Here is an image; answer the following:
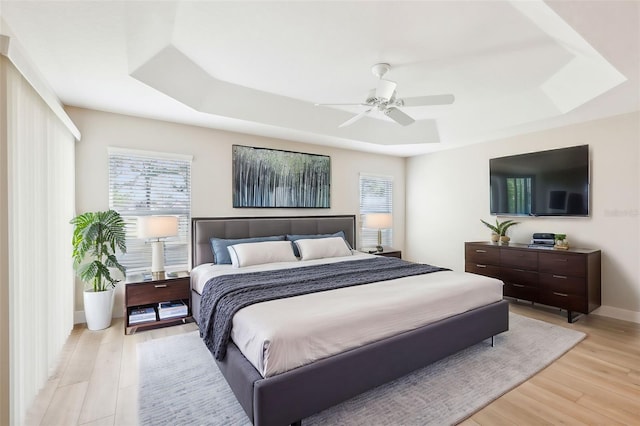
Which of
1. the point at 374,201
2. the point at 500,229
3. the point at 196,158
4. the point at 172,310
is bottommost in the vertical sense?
the point at 172,310

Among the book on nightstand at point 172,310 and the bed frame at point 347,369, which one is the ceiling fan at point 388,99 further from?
the book on nightstand at point 172,310

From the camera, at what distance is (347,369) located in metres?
1.94

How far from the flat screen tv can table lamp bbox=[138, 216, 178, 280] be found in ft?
15.5

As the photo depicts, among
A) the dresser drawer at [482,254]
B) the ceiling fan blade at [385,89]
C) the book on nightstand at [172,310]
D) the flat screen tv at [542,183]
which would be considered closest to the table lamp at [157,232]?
the book on nightstand at [172,310]

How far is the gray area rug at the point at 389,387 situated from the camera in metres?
1.95

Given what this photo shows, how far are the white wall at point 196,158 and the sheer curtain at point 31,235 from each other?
1.74 ft

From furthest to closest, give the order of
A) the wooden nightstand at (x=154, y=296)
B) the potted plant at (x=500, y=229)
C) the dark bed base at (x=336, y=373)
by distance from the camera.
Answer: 1. the potted plant at (x=500, y=229)
2. the wooden nightstand at (x=154, y=296)
3. the dark bed base at (x=336, y=373)

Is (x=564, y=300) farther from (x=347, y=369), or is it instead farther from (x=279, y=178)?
(x=279, y=178)

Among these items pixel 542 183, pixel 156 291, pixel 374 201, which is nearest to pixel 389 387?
pixel 156 291

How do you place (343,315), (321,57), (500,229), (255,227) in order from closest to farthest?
1. (343,315)
2. (321,57)
3. (255,227)
4. (500,229)

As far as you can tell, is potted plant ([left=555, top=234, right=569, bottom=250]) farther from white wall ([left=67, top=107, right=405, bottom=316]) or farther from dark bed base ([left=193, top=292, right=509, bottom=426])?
white wall ([left=67, top=107, right=405, bottom=316])

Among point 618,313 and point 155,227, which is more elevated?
point 155,227

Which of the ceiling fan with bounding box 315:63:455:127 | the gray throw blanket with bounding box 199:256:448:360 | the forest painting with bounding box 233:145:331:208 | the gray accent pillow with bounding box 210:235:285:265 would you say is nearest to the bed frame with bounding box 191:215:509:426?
the gray throw blanket with bounding box 199:256:448:360

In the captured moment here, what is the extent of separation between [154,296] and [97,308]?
23.8 inches
